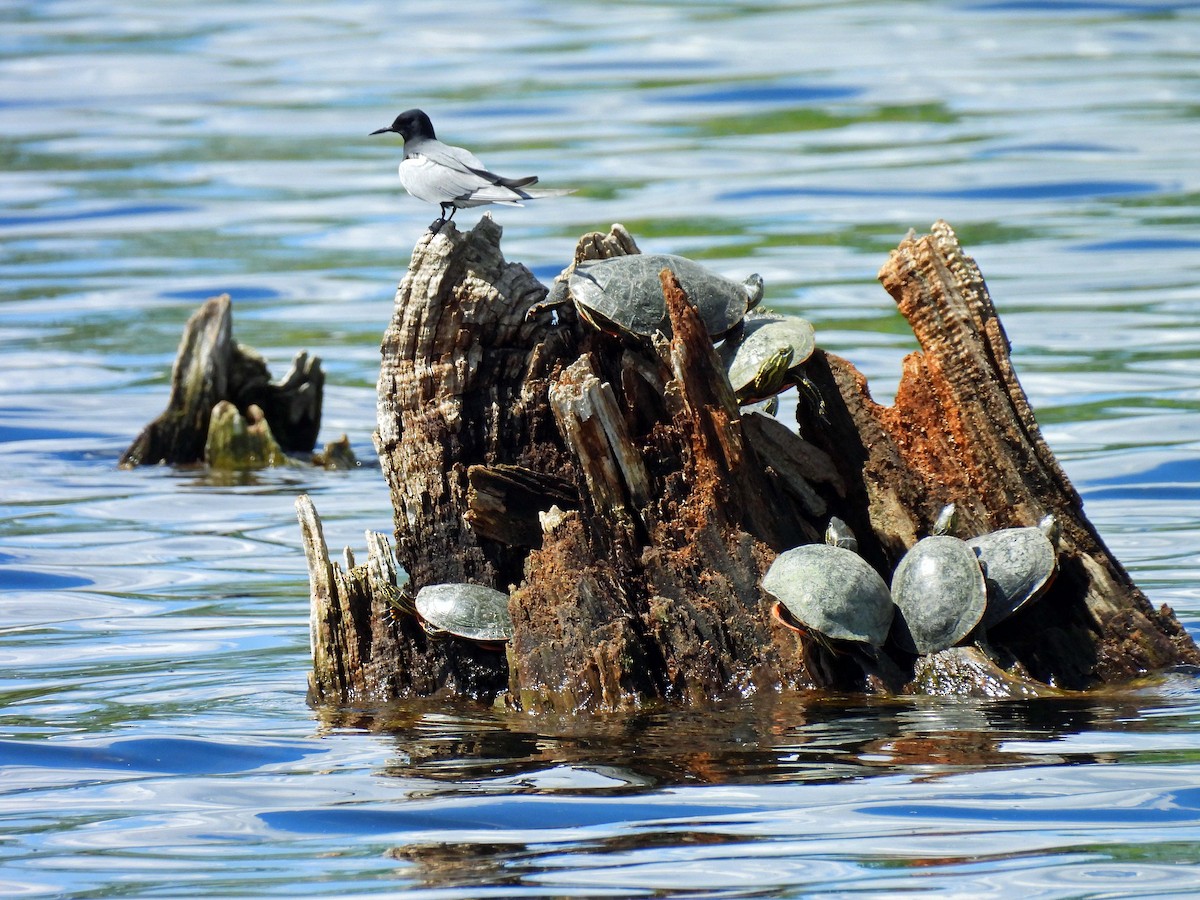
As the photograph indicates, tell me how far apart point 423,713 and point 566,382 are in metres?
1.30

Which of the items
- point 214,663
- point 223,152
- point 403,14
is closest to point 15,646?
point 214,663

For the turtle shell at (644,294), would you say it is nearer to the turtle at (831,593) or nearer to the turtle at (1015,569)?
the turtle at (831,593)

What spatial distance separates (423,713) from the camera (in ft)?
22.4

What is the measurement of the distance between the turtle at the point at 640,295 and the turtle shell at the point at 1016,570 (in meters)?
1.32

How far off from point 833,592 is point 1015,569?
27.3 inches

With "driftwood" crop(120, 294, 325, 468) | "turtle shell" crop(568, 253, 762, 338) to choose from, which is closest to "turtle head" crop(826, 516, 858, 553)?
"turtle shell" crop(568, 253, 762, 338)

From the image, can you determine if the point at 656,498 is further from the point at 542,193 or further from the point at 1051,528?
the point at 1051,528

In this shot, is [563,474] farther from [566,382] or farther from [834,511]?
[834,511]

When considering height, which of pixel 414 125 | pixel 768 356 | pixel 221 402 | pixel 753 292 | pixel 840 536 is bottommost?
pixel 840 536

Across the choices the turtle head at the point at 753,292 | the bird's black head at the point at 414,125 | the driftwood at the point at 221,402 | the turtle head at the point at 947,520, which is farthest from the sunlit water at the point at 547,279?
the bird's black head at the point at 414,125

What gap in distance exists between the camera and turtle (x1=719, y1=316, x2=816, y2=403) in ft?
22.5

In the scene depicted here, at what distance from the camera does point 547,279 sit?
18.1 metres

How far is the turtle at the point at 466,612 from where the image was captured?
6715mm

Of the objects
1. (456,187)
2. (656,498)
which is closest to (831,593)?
(656,498)
